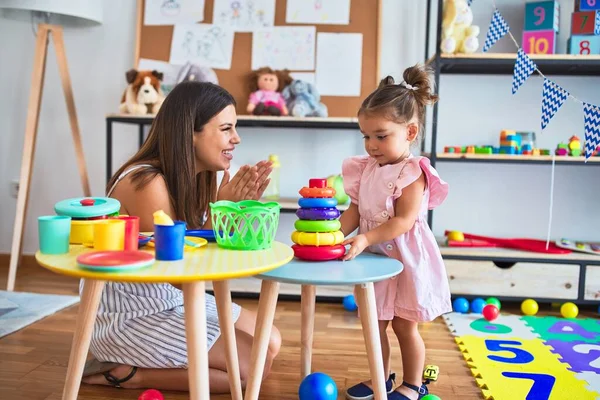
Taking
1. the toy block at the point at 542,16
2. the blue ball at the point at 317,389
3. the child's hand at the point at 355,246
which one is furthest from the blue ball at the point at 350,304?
the toy block at the point at 542,16

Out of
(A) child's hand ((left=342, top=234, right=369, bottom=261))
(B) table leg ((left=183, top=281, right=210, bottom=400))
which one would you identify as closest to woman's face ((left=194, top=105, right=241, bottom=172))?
(A) child's hand ((left=342, top=234, right=369, bottom=261))

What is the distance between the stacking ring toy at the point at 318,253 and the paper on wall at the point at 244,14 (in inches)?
73.1

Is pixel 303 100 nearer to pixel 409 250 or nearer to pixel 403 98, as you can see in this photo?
pixel 403 98

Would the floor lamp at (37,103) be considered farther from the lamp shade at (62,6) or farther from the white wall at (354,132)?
the white wall at (354,132)

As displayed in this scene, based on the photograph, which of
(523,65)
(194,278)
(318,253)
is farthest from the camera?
(523,65)

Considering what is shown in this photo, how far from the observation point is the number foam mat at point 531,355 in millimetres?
1679

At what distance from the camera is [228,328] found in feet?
4.65

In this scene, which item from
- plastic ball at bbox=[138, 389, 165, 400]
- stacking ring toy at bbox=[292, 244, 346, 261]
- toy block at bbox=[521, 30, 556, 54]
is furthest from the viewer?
toy block at bbox=[521, 30, 556, 54]

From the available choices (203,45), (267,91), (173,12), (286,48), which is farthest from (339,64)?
(173,12)

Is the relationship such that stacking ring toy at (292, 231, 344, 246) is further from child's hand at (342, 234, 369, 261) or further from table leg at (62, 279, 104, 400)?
table leg at (62, 279, 104, 400)

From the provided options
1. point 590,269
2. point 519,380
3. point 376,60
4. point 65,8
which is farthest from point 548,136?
point 65,8

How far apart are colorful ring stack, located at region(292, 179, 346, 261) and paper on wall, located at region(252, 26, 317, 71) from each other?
1.65 metres

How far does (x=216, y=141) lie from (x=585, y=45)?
1824 millimetres

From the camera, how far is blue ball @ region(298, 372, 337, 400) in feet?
4.90
